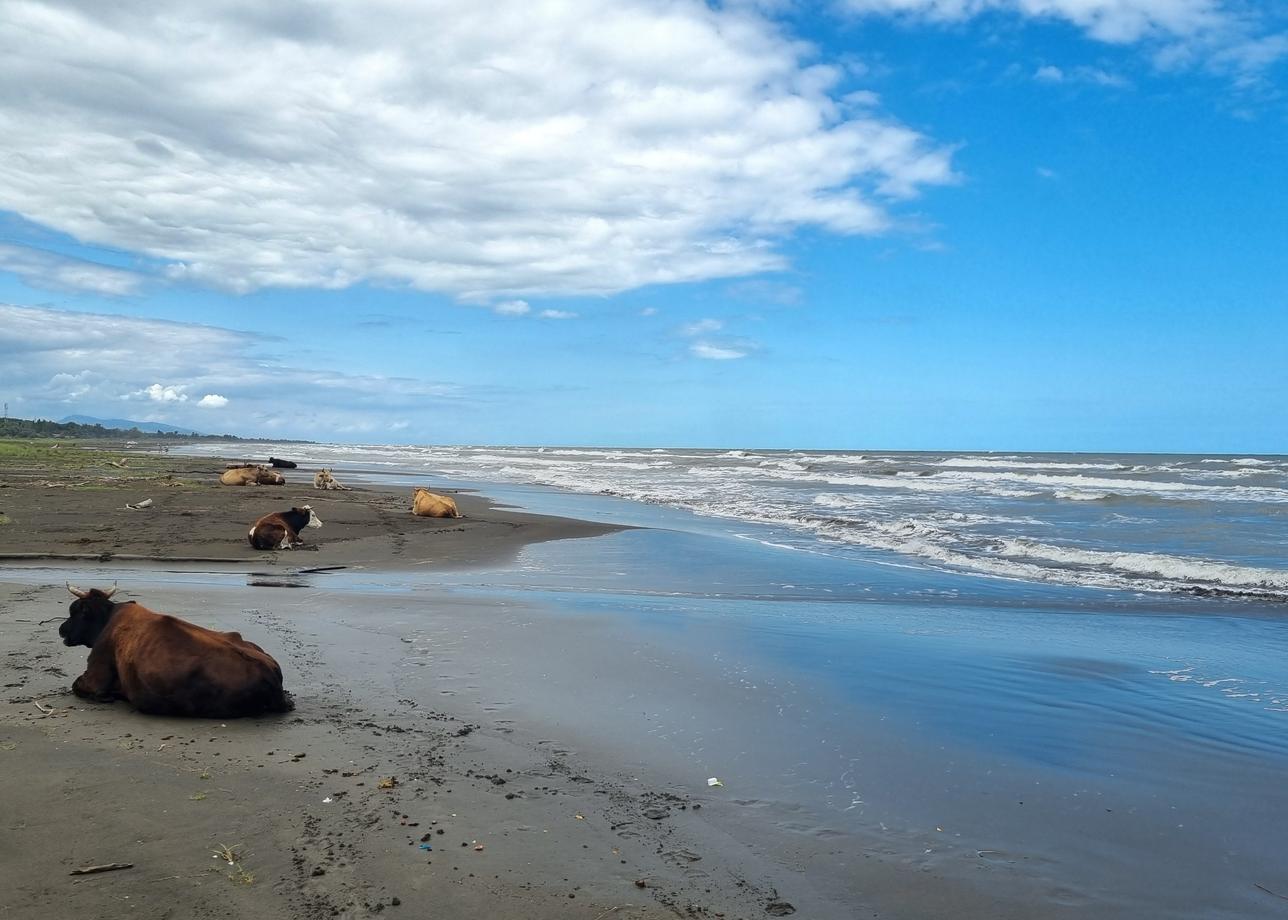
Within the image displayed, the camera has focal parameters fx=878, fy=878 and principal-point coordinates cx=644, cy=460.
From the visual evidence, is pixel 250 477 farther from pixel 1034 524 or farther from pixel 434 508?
pixel 1034 524

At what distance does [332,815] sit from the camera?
4.16 metres

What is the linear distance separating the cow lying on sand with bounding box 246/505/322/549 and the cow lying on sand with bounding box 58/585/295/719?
8942 millimetres

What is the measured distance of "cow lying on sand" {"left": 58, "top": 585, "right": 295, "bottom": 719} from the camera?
5.67 metres

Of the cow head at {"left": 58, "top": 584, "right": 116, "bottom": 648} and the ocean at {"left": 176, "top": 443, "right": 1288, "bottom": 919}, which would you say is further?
the cow head at {"left": 58, "top": 584, "right": 116, "bottom": 648}

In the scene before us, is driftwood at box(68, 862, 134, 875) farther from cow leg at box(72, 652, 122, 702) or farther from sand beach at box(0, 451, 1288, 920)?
cow leg at box(72, 652, 122, 702)

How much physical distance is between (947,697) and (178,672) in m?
5.62

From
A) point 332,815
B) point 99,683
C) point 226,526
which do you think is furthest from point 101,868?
point 226,526

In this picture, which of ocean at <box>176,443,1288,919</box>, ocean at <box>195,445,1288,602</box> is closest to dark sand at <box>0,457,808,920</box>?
ocean at <box>176,443,1288,919</box>

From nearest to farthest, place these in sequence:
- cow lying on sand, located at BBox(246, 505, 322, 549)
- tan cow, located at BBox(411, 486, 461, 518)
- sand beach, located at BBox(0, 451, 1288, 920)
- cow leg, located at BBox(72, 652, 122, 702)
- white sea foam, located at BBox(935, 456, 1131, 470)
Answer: sand beach, located at BBox(0, 451, 1288, 920), cow leg, located at BBox(72, 652, 122, 702), cow lying on sand, located at BBox(246, 505, 322, 549), tan cow, located at BBox(411, 486, 461, 518), white sea foam, located at BBox(935, 456, 1131, 470)

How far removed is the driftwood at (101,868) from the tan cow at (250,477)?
1104 inches

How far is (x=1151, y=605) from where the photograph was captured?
11773 mm

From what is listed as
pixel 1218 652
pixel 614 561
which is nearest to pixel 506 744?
pixel 1218 652

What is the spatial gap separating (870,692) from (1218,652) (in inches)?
177

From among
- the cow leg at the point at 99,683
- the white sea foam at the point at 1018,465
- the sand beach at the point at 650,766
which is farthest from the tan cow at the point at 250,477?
the white sea foam at the point at 1018,465
